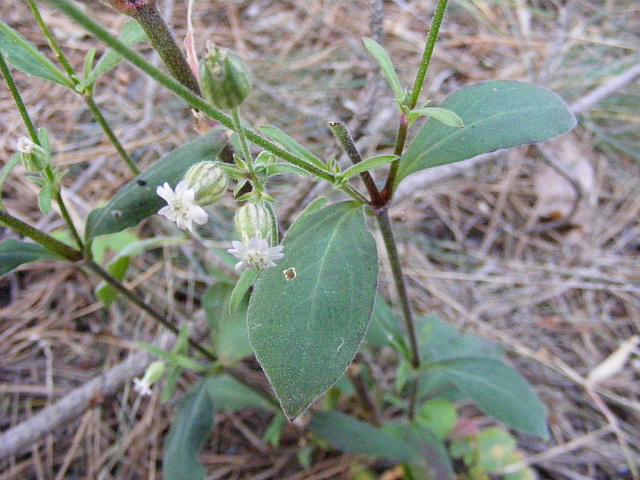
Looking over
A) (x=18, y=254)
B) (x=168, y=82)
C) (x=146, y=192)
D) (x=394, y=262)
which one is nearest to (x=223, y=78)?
(x=168, y=82)

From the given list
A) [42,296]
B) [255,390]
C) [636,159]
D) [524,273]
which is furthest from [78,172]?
[636,159]

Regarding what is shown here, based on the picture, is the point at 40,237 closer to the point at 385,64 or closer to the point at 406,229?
the point at 385,64

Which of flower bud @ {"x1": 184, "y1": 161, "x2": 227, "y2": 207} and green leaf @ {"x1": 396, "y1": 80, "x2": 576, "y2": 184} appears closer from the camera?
flower bud @ {"x1": 184, "y1": 161, "x2": 227, "y2": 207}

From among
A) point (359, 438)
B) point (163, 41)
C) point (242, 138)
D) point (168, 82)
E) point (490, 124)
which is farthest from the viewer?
point (359, 438)

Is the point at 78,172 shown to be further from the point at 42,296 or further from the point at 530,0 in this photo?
the point at 530,0

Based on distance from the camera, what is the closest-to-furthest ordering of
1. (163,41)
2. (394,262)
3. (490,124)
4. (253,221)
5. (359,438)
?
(253,221)
(163,41)
(490,124)
(394,262)
(359,438)

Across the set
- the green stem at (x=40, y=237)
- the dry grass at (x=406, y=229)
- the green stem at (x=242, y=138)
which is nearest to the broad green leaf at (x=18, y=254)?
the green stem at (x=40, y=237)

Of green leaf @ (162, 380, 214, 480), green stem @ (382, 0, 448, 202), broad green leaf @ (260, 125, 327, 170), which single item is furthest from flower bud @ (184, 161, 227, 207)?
green leaf @ (162, 380, 214, 480)

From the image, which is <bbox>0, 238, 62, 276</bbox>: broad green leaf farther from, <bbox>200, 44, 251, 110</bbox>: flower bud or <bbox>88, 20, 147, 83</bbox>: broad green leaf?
<bbox>200, 44, 251, 110</bbox>: flower bud
